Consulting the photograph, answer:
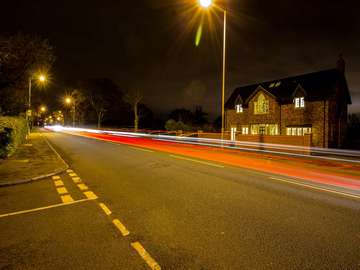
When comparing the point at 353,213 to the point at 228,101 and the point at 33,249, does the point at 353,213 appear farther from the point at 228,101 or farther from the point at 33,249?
the point at 228,101

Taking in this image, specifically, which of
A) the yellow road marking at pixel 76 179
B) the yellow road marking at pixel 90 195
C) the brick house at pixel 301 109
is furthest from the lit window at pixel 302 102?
the yellow road marking at pixel 90 195

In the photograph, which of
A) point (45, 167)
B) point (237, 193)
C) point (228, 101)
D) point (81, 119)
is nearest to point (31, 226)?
point (237, 193)

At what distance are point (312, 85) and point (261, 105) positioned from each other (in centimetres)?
640

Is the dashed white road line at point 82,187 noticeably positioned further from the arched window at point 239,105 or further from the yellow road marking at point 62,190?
the arched window at point 239,105

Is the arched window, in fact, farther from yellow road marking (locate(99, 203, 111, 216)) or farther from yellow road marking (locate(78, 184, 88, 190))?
yellow road marking (locate(99, 203, 111, 216))

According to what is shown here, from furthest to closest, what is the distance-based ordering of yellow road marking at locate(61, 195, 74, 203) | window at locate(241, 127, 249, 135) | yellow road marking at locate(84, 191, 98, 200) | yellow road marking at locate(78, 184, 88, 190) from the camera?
window at locate(241, 127, 249, 135), yellow road marking at locate(78, 184, 88, 190), yellow road marking at locate(84, 191, 98, 200), yellow road marking at locate(61, 195, 74, 203)

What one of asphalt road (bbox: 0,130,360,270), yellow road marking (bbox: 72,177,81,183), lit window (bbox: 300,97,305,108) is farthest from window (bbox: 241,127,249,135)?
yellow road marking (bbox: 72,177,81,183)

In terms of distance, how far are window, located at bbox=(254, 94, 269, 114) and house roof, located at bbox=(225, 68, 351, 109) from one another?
124 centimetres

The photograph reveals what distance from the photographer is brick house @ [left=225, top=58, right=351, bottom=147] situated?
24.6 meters

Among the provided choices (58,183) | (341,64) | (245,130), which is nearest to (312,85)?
(341,64)

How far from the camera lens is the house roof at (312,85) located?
82.6 feet

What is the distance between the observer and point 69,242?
148 inches

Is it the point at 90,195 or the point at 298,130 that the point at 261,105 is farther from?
the point at 90,195

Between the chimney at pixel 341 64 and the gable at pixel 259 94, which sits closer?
the chimney at pixel 341 64
